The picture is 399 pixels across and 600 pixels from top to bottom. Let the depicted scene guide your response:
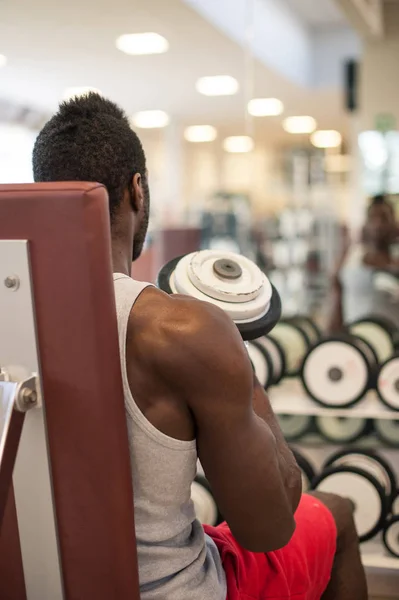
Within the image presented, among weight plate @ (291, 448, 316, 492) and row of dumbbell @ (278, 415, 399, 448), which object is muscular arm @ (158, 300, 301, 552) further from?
row of dumbbell @ (278, 415, 399, 448)

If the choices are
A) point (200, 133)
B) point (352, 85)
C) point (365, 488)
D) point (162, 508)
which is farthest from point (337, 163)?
point (162, 508)

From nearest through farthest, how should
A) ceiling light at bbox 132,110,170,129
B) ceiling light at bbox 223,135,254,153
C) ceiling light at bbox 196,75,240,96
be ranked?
A: ceiling light at bbox 196,75,240,96 < ceiling light at bbox 132,110,170,129 < ceiling light at bbox 223,135,254,153

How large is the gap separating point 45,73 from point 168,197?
463 centimetres

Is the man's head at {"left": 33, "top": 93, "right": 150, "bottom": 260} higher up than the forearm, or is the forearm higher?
the man's head at {"left": 33, "top": 93, "right": 150, "bottom": 260}

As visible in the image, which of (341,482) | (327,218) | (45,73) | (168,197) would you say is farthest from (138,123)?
(341,482)

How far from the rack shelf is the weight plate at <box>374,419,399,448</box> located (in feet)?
1.79

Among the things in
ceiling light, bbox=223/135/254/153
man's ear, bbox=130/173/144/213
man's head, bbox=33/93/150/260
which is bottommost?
man's ear, bbox=130/173/144/213

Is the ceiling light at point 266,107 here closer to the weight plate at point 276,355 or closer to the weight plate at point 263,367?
the weight plate at point 276,355

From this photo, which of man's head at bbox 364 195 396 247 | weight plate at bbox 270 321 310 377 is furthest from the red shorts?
man's head at bbox 364 195 396 247

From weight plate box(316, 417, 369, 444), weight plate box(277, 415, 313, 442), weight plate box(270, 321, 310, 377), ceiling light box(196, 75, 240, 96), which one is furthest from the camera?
ceiling light box(196, 75, 240, 96)

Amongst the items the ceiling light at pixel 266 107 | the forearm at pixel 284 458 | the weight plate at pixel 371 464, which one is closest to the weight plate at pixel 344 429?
the weight plate at pixel 371 464

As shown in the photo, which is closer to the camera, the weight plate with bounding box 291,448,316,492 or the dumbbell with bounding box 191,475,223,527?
the dumbbell with bounding box 191,475,223,527

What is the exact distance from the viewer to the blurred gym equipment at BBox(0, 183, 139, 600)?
868 millimetres

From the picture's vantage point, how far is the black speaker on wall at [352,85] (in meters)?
6.61
